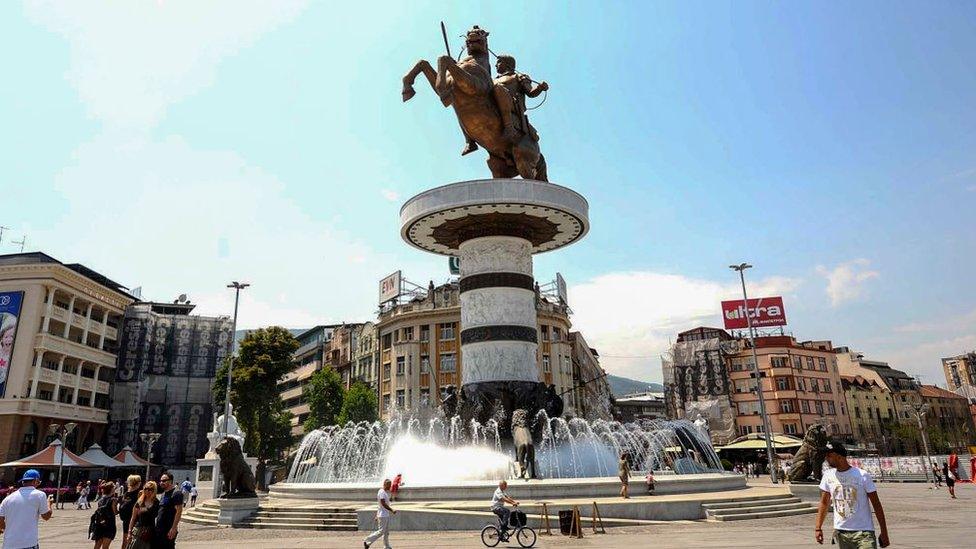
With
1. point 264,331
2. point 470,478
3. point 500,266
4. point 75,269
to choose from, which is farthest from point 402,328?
point 470,478

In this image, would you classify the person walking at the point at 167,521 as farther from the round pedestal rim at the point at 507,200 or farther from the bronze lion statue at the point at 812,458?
the bronze lion statue at the point at 812,458

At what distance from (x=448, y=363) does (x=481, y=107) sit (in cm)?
3605

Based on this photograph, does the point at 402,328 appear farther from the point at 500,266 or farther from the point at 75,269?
the point at 500,266

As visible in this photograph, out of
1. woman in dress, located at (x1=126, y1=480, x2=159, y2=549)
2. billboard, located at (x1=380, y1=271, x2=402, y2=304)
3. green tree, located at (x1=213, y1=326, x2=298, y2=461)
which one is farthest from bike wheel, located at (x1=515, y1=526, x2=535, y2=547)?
billboard, located at (x1=380, y1=271, x2=402, y2=304)

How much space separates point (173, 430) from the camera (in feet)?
195

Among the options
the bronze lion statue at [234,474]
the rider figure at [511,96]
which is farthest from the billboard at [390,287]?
the bronze lion statue at [234,474]

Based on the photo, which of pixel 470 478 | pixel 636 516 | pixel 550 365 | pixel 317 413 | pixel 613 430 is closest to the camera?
pixel 636 516

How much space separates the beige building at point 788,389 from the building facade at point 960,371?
144 ft

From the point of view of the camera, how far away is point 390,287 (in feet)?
206

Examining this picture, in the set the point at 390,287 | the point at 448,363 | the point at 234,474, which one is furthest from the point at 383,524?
the point at 390,287

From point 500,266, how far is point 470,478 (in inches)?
304

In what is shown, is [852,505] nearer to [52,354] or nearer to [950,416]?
[52,354]

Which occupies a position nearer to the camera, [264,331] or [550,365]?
[264,331]

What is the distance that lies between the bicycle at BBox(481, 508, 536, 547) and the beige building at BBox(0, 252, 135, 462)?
44.9 meters
